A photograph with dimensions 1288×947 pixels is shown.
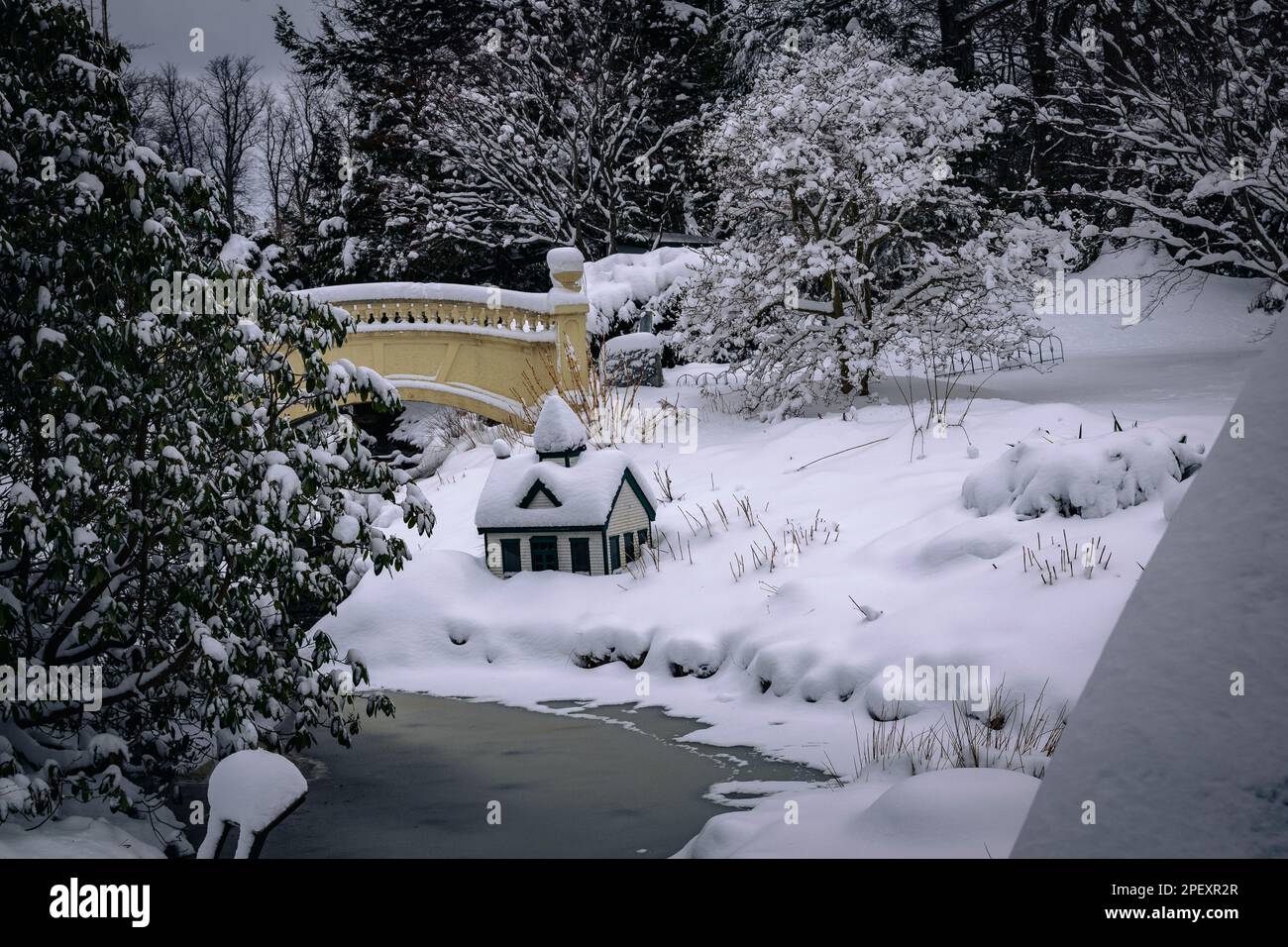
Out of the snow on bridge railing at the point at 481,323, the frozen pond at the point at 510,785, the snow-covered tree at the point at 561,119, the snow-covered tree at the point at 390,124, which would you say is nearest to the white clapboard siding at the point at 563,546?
the frozen pond at the point at 510,785

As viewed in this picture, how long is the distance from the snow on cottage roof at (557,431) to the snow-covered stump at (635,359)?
7635mm

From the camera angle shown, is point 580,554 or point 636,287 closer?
point 580,554

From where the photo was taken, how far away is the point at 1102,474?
8578 mm

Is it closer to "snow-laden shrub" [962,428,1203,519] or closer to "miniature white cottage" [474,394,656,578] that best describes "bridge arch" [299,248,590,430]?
"miniature white cottage" [474,394,656,578]

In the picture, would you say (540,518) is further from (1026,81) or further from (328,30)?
(1026,81)

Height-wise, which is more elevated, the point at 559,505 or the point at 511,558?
the point at 559,505

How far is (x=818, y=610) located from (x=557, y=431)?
9.12ft

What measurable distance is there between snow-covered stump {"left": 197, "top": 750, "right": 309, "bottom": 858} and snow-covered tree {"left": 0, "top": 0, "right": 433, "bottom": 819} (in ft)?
5.46

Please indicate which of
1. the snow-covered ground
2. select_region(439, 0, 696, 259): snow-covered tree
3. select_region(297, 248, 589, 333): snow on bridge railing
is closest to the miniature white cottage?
the snow-covered ground

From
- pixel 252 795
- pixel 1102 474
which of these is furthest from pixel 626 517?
pixel 252 795

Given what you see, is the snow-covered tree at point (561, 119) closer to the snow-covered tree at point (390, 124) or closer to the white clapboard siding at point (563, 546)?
the snow-covered tree at point (390, 124)

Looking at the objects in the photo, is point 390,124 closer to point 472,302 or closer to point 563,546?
point 472,302

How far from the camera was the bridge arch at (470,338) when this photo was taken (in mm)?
16828

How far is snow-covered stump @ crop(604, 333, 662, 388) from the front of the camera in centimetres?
1766
